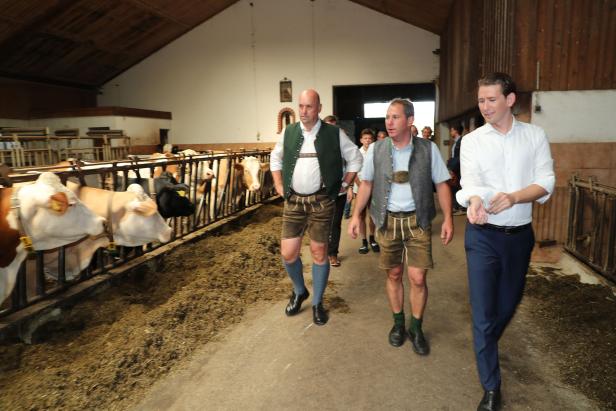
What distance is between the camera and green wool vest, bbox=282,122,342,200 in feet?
10.7

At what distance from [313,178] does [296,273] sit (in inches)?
31.2

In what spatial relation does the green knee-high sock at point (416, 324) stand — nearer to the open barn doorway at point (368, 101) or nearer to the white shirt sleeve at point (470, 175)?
the white shirt sleeve at point (470, 175)

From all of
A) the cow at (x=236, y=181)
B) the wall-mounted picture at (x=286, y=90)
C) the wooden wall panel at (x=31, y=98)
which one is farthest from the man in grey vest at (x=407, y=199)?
the wooden wall panel at (x=31, y=98)

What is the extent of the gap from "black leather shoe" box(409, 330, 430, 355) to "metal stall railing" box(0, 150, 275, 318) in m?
2.33

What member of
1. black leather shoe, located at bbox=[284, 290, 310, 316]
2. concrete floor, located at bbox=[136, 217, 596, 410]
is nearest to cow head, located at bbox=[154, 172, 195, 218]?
concrete floor, located at bbox=[136, 217, 596, 410]

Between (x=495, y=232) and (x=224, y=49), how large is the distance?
16.5m

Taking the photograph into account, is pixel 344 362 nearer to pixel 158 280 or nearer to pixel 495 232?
pixel 495 232

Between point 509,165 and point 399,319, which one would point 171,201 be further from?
point 509,165

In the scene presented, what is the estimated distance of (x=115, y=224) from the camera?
3479mm

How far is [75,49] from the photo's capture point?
14664 mm

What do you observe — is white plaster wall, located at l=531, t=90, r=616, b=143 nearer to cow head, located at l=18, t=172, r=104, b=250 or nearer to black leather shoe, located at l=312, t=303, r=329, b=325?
black leather shoe, located at l=312, t=303, r=329, b=325

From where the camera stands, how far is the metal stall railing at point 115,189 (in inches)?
124

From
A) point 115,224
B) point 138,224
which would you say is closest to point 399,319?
point 138,224

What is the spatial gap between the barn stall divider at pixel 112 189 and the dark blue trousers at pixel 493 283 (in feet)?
8.72
